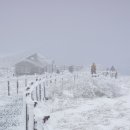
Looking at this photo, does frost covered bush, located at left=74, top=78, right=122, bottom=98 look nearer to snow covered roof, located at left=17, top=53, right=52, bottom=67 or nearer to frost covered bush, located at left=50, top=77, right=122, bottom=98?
frost covered bush, located at left=50, top=77, right=122, bottom=98

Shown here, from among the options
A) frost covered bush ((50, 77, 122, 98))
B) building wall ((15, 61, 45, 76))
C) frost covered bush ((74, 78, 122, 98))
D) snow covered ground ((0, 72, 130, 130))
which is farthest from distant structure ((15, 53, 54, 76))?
frost covered bush ((74, 78, 122, 98))

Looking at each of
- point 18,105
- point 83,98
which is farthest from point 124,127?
point 83,98

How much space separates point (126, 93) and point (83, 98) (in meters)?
3.98

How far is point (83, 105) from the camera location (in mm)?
21156

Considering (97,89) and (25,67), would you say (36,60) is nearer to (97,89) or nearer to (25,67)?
(25,67)

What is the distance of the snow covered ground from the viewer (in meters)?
14.7

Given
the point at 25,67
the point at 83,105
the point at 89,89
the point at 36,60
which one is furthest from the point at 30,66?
the point at 83,105

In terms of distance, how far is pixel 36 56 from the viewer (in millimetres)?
58750

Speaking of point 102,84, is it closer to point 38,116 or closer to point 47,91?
point 47,91

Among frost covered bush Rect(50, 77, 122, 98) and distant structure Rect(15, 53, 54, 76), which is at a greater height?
distant structure Rect(15, 53, 54, 76)

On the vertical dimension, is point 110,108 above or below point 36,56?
below

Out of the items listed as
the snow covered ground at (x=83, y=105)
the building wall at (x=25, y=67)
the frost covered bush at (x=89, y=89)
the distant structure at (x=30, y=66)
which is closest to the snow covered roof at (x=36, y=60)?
the distant structure at (x=30, y=66)

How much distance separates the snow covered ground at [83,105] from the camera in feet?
48.1

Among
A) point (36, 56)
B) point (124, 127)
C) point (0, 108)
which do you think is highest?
point (36, 56)
